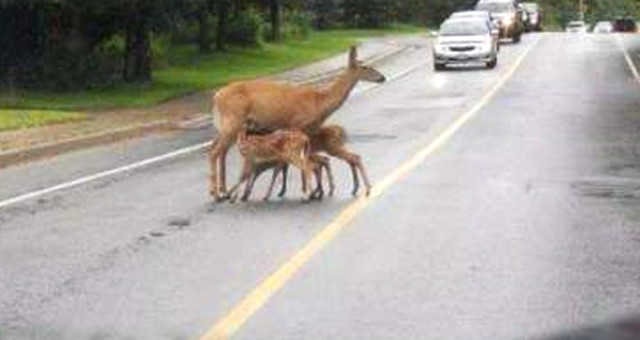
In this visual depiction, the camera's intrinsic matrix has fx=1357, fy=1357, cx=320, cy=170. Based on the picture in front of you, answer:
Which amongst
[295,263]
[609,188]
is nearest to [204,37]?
[609,188]

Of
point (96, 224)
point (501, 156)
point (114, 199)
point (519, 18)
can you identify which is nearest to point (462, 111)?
point (501, 156)

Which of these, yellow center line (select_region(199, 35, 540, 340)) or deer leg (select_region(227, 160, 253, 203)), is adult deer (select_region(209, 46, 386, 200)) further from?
yellow center line (select_region(199, 35, 540, 340))

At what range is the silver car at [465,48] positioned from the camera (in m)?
43.6

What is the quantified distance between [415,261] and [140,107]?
753 inches

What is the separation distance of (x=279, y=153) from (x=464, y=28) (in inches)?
1288

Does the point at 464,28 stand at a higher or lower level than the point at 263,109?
lower

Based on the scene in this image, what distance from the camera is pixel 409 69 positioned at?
4372 cm

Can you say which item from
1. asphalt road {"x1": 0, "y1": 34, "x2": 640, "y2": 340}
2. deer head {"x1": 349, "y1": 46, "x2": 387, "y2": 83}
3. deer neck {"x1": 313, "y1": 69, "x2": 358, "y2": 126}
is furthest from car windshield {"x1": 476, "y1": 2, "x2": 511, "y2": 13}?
deer neck {"x1": 313, "y1": 69, "x2": 358, "y2": 126}

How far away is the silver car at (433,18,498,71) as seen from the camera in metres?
43.6

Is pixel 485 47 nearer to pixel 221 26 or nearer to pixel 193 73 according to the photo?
pixel 221 26

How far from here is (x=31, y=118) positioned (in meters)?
24.2

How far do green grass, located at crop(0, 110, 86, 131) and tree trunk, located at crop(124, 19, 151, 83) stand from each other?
27.2 ft

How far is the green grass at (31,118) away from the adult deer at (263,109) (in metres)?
9.54

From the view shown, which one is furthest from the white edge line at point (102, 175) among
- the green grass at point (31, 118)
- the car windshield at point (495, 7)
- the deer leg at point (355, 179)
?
the car windshield at point (495, 7)
